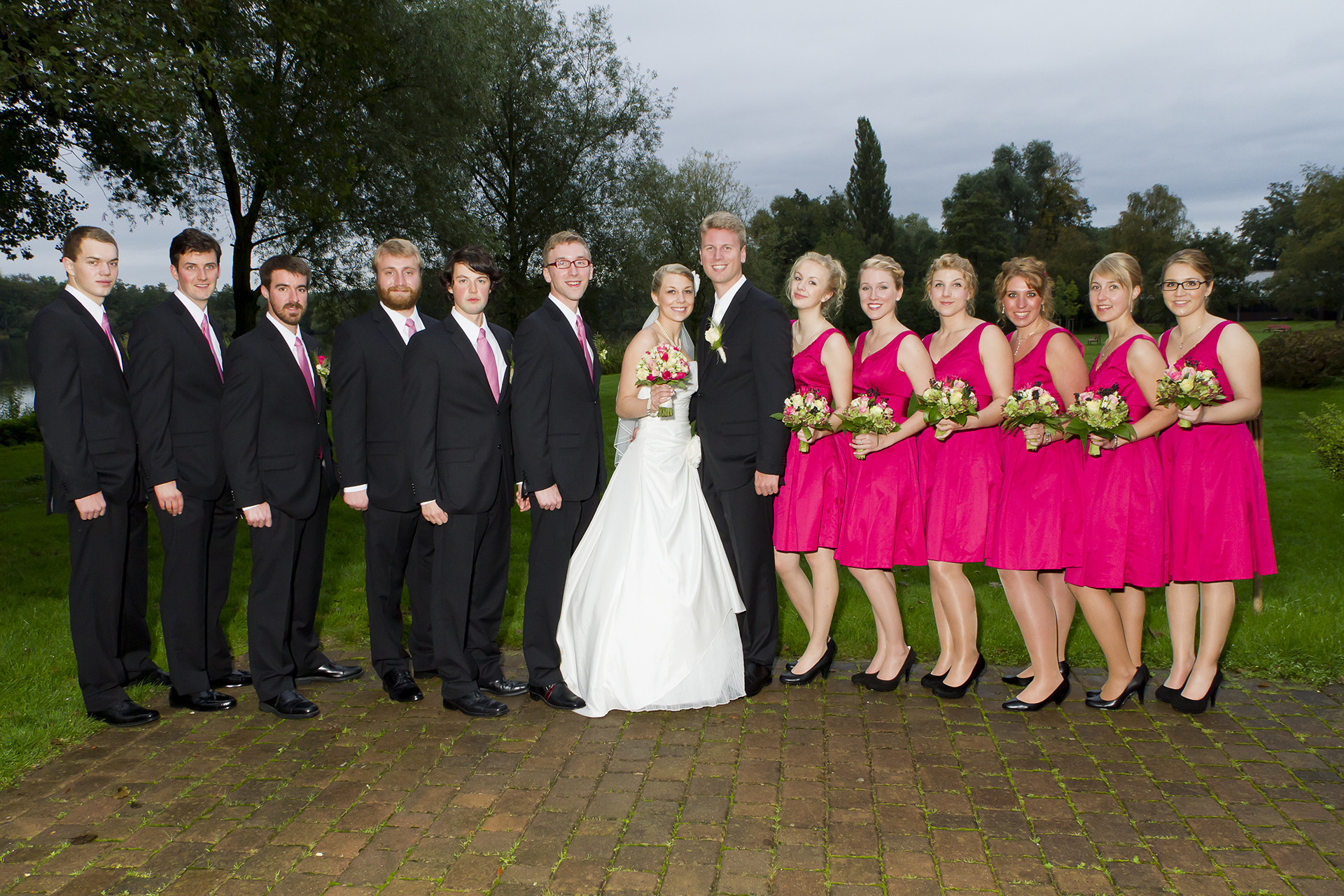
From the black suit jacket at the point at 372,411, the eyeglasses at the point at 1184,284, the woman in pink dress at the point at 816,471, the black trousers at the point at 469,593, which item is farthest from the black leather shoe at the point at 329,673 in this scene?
the eyeglasses at the point at 1184,284

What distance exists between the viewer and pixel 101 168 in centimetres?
1532

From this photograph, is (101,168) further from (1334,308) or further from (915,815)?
(1334,308)

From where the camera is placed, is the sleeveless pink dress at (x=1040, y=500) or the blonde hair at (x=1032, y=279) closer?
the sleeveless pink dress at (x=1040, y=500)

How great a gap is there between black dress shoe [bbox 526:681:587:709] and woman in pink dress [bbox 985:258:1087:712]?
2.58 m

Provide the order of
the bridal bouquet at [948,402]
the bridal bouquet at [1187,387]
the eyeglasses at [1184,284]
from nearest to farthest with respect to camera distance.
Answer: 1. the bridal bouquet at [1187,387]
2. the bridal bouquet at [948,402]
3. the eyeglasses at [1184,284]

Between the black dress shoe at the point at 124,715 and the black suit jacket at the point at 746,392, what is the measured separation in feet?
12.0

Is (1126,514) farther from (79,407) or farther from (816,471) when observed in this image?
(79,407)

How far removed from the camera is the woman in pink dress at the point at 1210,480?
5.11 metres

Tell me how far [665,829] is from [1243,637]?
463cm

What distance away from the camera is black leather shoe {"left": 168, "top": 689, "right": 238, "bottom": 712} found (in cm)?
553

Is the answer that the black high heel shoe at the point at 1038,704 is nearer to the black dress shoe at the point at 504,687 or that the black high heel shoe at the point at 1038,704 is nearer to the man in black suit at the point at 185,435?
the black dress shoe at the point at 504,687

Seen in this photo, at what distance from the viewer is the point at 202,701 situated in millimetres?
5547

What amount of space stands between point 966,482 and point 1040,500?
424 mm

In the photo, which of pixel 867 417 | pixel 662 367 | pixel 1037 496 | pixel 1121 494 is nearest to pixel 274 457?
pixel 662 367
